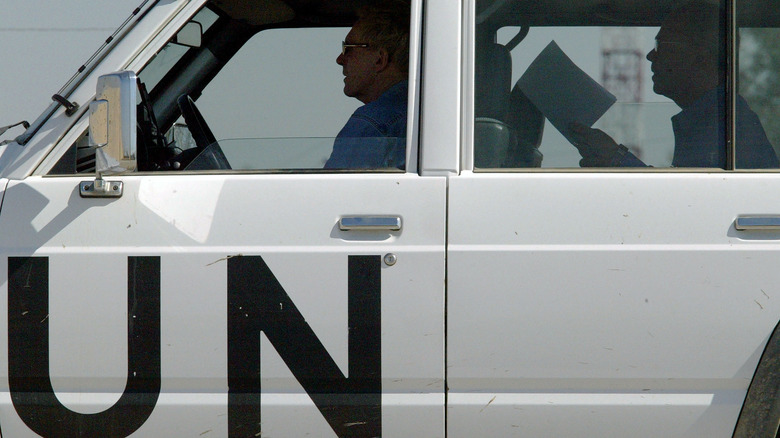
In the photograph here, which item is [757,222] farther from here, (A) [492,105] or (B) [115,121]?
(B) [115,121]

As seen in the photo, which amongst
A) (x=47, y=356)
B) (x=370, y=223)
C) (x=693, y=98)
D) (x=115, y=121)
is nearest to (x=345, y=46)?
(x=370, y=223)

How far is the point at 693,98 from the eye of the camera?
2121 millimetres

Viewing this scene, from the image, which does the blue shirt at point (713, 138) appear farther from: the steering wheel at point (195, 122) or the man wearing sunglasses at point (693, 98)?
the steering wheel at point (195, 122)

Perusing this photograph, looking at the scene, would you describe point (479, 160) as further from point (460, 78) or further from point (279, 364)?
point (279, 364)

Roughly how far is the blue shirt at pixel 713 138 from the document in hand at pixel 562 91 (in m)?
0.16

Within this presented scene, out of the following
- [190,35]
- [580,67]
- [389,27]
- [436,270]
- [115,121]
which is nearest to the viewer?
[115,121]

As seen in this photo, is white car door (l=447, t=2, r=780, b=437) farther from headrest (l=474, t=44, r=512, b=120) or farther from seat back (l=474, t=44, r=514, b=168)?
headrest (l=474, t=44, r=512, b=120)

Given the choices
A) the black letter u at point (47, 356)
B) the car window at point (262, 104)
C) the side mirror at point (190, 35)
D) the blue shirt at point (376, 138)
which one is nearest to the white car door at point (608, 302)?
the blue shirt at point (376, 138)

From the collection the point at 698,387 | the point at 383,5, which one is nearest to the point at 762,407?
the point at 698,387

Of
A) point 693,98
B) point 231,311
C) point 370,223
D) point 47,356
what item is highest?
point 693,98

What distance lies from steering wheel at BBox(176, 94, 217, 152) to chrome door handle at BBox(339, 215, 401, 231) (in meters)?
0.59

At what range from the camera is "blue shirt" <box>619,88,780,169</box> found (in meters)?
2.08

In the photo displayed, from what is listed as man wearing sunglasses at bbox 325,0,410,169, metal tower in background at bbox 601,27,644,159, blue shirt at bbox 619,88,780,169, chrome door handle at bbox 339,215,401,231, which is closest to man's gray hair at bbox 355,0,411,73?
man wearing sunglasses at bbox 325,0,410,169

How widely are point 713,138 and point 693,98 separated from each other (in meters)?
0.12
